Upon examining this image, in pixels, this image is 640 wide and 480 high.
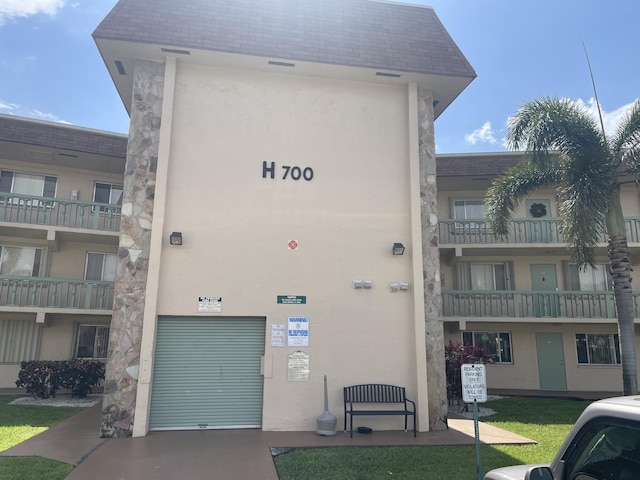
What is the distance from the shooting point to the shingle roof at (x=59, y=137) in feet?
48.8

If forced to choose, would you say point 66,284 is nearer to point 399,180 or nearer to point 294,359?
point 294,359

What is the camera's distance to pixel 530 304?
17.0 meters

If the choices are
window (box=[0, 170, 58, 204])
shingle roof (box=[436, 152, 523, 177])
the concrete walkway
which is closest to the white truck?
the concrete walkway

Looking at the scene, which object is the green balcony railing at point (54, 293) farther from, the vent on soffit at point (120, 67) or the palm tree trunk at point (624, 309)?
the palm tree trunk at point (624, 309)

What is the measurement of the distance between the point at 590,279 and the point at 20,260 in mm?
22249

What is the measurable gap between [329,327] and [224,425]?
3055mm

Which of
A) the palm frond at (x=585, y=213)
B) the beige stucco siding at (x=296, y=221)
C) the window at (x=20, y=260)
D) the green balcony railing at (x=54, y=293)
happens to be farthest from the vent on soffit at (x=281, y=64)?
the window at (x=20, y=260)

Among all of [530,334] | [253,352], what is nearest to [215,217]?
[253,352]

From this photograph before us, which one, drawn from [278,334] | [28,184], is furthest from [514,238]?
[28,184]

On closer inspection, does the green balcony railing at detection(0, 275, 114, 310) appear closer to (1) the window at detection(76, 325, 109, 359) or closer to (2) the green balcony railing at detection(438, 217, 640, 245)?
(1) the window at detection(76, 325, 109, 359)

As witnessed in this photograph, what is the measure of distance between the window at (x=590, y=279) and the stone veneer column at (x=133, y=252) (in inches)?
653

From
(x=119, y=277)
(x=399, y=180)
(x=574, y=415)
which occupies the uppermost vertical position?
(x=399, y=180)

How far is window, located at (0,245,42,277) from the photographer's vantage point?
16266 mm

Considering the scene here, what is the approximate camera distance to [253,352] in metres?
9.91
